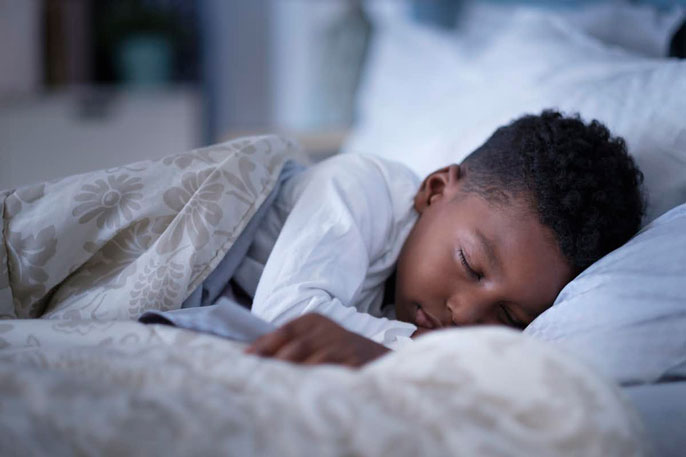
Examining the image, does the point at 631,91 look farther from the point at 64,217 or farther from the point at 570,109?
the point at 64,217

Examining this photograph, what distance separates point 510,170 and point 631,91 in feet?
0.96

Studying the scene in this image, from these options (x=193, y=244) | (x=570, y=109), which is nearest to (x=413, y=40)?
(x=570, y=109)

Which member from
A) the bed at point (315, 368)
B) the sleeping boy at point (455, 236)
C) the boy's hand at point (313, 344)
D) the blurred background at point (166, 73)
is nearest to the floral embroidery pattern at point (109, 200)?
the bed at point (315, 368)

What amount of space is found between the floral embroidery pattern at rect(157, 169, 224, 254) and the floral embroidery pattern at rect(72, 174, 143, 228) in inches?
1.7

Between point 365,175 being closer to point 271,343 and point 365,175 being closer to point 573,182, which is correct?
point 573,182

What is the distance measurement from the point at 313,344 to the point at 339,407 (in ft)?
0.57

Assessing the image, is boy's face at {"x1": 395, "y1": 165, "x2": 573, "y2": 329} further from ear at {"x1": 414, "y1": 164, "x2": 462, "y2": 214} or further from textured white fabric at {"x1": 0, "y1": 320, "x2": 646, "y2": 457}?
textured white fabric at {"x1": 0, "y1": 320, "x2": 646, "y2": 457}

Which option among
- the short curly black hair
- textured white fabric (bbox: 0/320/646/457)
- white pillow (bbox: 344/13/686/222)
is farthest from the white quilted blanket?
white pillow (bbox: 344/13/686/222)

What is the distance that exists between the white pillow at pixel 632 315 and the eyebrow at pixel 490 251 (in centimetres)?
9

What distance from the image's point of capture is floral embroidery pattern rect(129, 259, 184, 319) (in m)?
0.82

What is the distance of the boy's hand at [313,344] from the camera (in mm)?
592

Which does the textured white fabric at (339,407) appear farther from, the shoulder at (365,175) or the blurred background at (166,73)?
the blurred background at (166,73)

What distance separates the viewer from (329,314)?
0.76 m

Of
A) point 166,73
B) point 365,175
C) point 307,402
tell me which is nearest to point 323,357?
point 307,402
